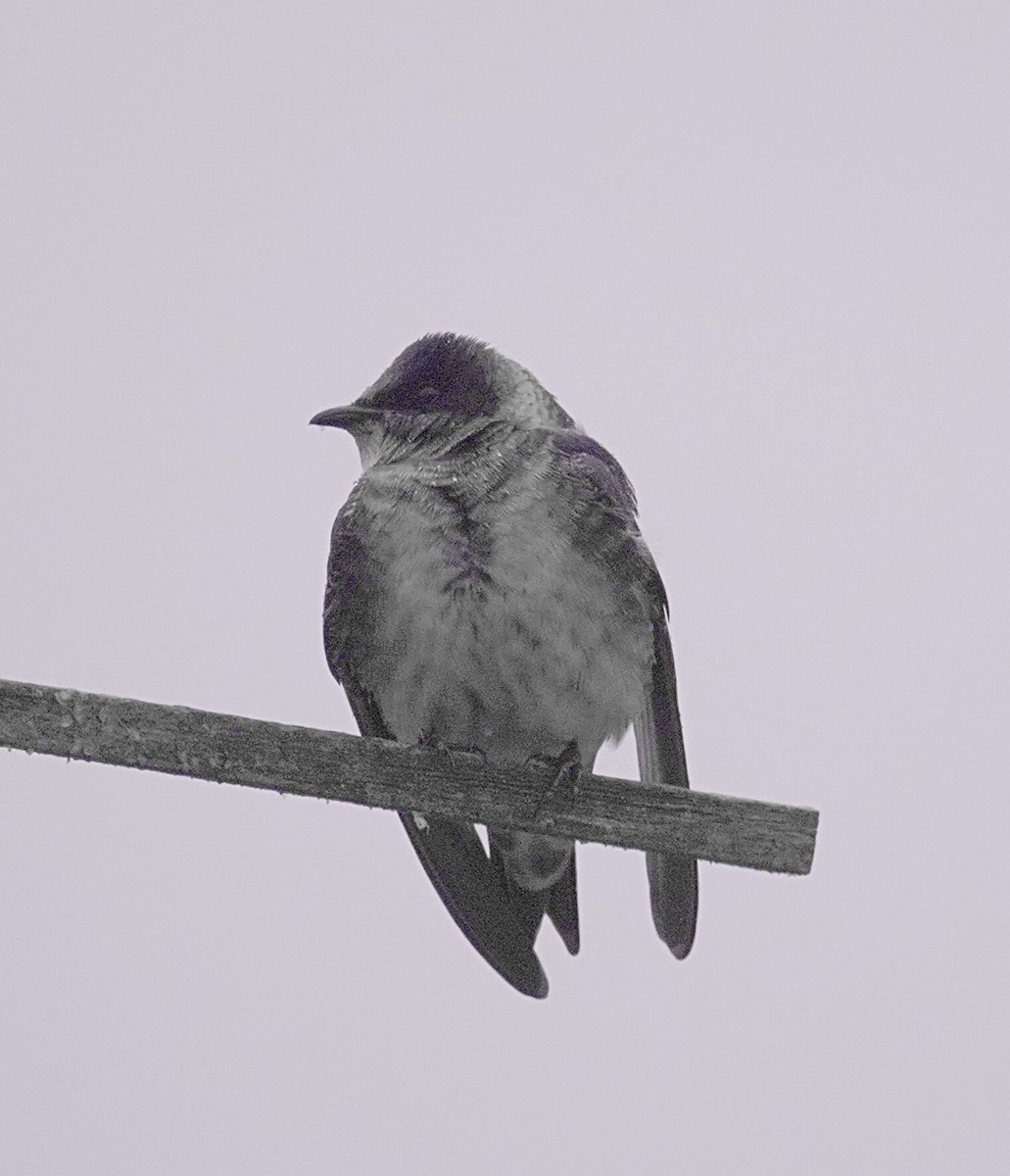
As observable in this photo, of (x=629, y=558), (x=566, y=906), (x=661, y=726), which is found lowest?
(x=566, y=906)

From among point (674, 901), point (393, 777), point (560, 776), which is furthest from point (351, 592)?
point (393, 777)

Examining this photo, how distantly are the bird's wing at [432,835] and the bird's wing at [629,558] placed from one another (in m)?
0.51

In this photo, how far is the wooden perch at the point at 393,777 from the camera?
2836 mm

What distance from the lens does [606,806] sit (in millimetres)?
3428

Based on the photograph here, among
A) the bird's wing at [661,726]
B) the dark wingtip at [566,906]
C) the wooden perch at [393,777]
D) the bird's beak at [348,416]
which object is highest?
the bird's beak at [348,416]

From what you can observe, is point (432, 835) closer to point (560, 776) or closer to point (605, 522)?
point (605, 522)

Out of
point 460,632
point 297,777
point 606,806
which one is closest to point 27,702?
point 297,777

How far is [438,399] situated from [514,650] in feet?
3.18

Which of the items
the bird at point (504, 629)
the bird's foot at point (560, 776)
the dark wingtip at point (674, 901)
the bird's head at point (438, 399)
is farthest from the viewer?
the bird's head at point (438, 399)

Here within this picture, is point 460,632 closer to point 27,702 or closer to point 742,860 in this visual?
point 742,860

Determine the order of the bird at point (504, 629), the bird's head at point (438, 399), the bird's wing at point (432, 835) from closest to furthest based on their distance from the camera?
the bird's wing at point (432, 835)
the bird at point (504, 629)
the bird's head at point (438, 399)

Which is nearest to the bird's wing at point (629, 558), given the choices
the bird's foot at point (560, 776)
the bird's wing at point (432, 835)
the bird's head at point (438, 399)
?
the bird's head at point (438, 399)

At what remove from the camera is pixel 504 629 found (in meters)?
4.55

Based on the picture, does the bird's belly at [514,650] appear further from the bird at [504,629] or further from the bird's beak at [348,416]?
the bird's beak at [348,416]
